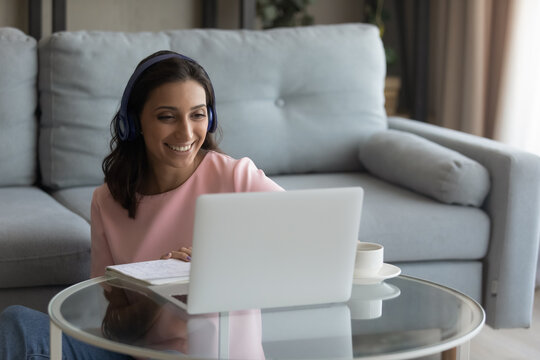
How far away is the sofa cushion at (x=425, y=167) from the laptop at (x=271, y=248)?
1212mm

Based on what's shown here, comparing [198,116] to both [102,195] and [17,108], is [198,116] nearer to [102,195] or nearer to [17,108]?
[102,195]

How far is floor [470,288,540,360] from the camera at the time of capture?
2271mm

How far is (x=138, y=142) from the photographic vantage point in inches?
64.2

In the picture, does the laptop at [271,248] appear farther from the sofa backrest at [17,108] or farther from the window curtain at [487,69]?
the window curtain at [487,69]

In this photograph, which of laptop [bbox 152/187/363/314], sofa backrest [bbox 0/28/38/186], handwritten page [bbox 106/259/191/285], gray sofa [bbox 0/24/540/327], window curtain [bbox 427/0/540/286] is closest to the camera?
laptop [bbox 152/187/363/314]

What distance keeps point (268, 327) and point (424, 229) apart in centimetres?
117

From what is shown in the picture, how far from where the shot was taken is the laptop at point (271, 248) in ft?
3.56

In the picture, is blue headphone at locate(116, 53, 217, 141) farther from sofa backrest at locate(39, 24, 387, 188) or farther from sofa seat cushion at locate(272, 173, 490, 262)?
sofa backrest at locate(39, 24, 387, 188)

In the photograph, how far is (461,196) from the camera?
232 cm

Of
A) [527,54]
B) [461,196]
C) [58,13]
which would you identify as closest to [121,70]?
[58,13]

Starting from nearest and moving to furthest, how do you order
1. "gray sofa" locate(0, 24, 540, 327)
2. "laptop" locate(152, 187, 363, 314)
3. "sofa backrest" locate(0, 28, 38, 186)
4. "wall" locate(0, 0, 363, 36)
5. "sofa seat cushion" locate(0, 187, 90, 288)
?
"laptop" locate(152, 187, 363, 314) → "sofa seat cushion" locate(0, 187, 90, 288) → "gray sofa" locate(0, 24, 540, 327) → "sofa backrest" locate(0, 28, 38, 186) → "wall" locate(0, 0, 363, 36)

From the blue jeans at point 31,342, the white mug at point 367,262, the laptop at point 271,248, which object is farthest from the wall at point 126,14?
the laptop at point 271,248

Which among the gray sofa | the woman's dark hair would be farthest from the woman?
the gray sofa

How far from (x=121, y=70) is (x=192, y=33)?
0.93 feet
